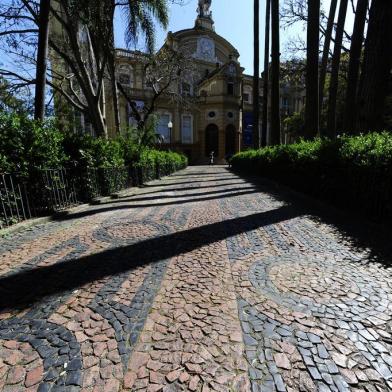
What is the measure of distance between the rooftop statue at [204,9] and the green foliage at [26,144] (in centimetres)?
4815

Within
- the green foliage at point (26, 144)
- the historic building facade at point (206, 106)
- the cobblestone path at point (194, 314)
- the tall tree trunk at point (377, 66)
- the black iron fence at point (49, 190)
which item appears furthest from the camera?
the historic building facade at point (206, 106)

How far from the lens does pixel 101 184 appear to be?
9609 mm

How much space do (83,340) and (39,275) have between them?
4.94 feet

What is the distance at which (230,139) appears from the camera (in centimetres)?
4500

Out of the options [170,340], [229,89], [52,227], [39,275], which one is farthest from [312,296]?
[229,89]

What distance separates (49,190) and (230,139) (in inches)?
1581

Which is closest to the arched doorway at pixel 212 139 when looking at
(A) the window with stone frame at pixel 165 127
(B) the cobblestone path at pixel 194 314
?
(A) the window with stone frame at pixel 165 127

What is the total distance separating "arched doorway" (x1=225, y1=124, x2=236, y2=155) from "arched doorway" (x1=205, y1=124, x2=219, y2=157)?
1.50 metres

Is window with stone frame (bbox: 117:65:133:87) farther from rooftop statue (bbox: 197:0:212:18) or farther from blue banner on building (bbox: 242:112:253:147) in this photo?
blue banner on building (bbox: 242:112:253:147)

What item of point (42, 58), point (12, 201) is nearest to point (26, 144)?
point (12, 201)

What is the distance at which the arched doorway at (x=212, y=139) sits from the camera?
44.7 m

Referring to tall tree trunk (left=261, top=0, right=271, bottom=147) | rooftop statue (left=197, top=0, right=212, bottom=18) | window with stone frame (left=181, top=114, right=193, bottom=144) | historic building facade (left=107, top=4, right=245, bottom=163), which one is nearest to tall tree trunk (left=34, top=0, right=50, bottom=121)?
tall tree trunk (left=261, top=0, right=271, bottom=147)

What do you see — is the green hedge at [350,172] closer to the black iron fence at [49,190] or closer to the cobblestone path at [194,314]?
the cobblestone path at [194,314]

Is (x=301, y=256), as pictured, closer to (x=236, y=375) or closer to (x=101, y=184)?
(x=236, y=375)
